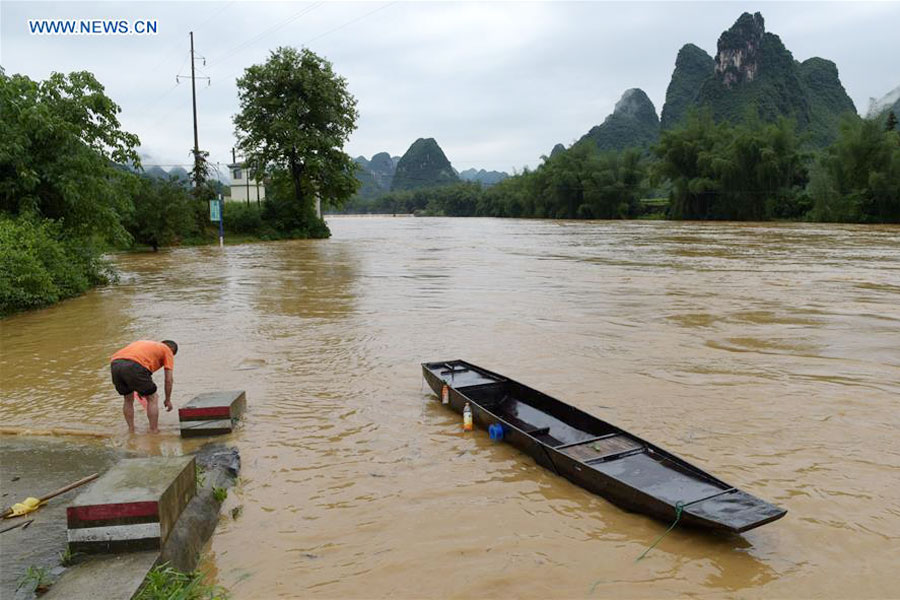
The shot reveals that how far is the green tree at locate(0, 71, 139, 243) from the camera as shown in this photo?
50.7 feet

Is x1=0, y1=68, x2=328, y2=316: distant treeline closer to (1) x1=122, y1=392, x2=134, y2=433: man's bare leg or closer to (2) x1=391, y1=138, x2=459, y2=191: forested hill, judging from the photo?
(1) x1=122, y1=392, x2=134, y2=433: man's bare leg

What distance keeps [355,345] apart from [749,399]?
6428mm

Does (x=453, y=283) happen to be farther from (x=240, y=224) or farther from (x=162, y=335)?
(x=240, y=224)

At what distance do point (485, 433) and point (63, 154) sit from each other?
1521 centimetres

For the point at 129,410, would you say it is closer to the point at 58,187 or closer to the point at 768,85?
the point at 58,187

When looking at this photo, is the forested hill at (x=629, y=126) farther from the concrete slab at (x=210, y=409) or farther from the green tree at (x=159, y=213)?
the concrete slab at (x=210, y=409)

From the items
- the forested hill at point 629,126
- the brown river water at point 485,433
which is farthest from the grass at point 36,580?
the forested hill at point 629,126

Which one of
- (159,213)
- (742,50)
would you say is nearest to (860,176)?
(159,213)

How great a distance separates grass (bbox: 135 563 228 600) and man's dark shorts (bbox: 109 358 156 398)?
2.96 metres

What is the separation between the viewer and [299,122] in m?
41.9

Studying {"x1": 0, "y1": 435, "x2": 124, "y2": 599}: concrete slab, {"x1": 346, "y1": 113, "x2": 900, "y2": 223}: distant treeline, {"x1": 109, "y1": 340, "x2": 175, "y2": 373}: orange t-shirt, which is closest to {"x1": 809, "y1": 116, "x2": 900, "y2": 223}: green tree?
{"x1": 346, "y1": 113, "x2": 900, "y2": 223}: distant treeline

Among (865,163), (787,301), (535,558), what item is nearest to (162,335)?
(535,558)

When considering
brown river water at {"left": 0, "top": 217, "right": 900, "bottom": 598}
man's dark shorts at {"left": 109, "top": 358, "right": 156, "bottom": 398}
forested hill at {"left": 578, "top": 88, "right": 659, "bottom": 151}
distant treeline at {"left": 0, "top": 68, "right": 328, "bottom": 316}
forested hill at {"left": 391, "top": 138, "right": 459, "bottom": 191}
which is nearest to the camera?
brown river water at {"left": 0, "top": 217, "right": 900, "bottom": 598}

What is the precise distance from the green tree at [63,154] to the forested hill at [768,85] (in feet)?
303
